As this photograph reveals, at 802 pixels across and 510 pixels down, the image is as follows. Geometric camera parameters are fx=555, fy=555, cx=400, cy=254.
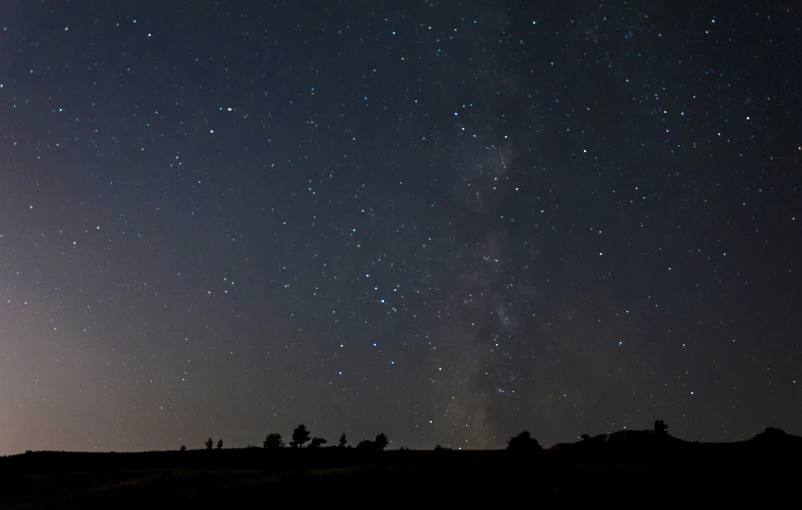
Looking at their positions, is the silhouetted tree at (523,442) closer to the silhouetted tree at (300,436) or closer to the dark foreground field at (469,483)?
the dark foreground field at (469,483)

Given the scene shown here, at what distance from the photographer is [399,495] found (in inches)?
663

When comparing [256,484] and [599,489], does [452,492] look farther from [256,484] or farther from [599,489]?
[256,484]

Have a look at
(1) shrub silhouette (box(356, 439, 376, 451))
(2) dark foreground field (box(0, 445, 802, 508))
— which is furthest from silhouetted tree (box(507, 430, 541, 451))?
(1) shrub silhouette (box(356, 439, 376, 451))

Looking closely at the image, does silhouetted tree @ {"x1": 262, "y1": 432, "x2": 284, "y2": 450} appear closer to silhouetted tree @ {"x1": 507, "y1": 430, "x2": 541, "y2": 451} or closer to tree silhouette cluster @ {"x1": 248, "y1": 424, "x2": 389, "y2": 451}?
tree silhouette cluster @ {"x1": 248, "y1": 424, "x2": 389, "y2": 451}

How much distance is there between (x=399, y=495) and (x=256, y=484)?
6059 mm

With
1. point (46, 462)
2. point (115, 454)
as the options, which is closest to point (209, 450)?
point (115, 454)

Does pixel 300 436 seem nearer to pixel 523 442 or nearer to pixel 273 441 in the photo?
pixel 273 441

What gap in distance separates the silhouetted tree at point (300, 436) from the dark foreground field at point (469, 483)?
10020 millimetres

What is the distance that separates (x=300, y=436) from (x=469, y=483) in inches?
814

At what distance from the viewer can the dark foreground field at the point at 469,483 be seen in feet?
48.1

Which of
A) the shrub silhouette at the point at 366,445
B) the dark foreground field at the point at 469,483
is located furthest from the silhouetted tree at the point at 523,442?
the shrub silhouette at the point at 366,445

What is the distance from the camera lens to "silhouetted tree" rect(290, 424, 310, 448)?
3485 cm

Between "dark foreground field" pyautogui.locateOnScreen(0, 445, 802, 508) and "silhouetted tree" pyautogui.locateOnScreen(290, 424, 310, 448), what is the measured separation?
1002cm

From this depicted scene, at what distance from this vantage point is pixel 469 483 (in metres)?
16.9
